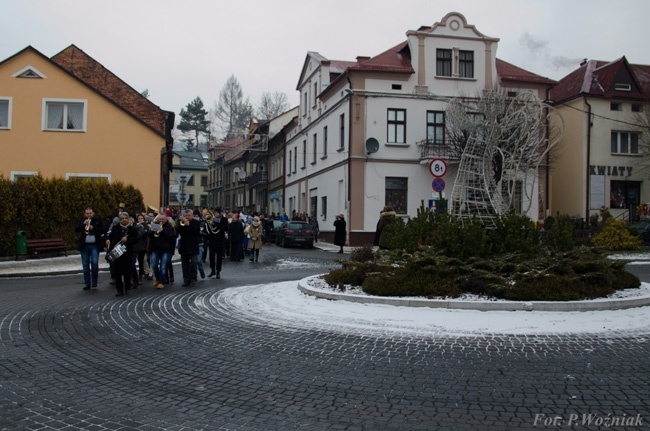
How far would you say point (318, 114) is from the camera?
3884 cm

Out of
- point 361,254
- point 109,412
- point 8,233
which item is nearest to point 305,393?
point 109,412

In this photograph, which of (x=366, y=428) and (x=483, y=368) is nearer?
(x=366, y=428)

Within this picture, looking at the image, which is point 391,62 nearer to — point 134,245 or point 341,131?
point 341,131

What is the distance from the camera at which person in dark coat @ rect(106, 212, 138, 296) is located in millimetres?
11656

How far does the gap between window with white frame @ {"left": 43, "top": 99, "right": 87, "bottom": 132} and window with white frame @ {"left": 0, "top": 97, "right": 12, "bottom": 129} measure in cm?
162

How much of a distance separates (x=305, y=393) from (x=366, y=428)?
985 mm

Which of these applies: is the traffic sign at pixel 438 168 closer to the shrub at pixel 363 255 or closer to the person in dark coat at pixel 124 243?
the shrub at pixel 363 255

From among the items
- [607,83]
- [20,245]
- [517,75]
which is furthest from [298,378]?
[607,83]

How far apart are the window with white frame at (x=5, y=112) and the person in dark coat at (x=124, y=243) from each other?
59.2 ft

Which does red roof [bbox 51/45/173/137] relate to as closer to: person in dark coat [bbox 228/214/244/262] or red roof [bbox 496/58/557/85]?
person in dark coat [bbox 228/214/244/262]

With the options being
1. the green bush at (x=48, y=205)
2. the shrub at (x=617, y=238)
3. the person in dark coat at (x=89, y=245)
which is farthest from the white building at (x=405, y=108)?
the person in dark coat at (x=89, y=245)

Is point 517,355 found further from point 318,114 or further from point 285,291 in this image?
point 318,114

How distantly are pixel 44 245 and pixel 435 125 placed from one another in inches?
823

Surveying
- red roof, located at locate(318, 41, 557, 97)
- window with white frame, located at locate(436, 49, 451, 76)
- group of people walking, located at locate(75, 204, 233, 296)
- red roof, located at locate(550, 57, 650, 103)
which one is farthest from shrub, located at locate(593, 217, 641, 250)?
group of people walking, located at locate(75, 204, 233, 296)
